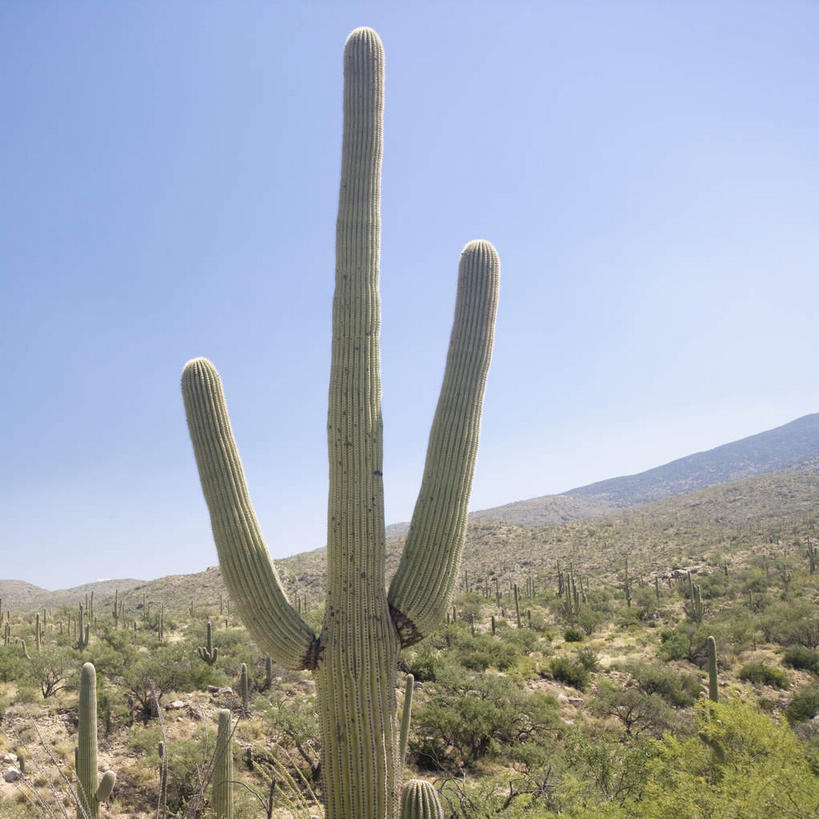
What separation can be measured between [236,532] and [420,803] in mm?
2403

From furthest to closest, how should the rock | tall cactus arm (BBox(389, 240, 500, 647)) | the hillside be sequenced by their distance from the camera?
the hillside, the rock, tall cactus arm (BBox(389, 240, 500, 647))

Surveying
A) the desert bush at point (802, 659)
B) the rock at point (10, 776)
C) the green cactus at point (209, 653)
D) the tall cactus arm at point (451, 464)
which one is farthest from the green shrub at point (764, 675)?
the rock at point (10, 776)

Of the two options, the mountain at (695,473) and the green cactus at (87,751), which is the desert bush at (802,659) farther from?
the mountain at (695,473)

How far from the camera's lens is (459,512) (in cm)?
525

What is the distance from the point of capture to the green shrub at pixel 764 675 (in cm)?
1536

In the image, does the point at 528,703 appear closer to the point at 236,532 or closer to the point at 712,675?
the point at 712,675

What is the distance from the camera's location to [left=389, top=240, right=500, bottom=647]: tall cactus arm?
195 inches

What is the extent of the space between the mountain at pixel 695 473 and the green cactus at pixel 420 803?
115m

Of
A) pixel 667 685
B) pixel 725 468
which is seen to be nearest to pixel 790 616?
pixel 667 685

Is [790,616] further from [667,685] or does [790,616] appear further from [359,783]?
[359,783]

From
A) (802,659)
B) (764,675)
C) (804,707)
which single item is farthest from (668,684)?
(802,659)

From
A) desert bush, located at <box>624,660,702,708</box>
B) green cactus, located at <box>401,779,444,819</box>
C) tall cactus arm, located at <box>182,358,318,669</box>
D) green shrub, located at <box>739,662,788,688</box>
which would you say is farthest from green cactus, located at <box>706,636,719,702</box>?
tall cactus arm, located at <box>182,358,318,669</box>

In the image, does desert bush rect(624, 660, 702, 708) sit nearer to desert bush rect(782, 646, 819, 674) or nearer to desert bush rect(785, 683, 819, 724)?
desert bush rect(785, 683, 819, 724)

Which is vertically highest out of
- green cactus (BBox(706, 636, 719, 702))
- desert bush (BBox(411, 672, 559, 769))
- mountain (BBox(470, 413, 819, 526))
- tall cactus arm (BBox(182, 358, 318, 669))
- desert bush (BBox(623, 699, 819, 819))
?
tall cactus arm (BBox(182, 358, 318, 669))
